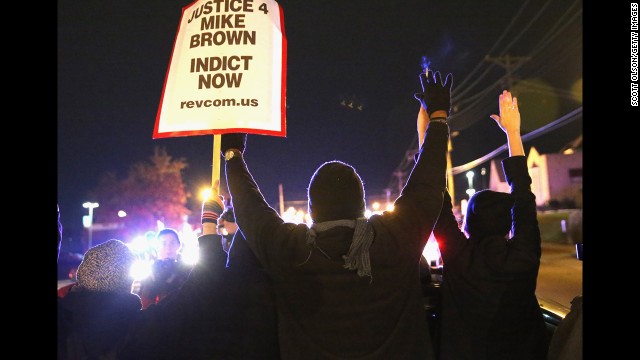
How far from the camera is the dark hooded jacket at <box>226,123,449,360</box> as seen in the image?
2096 mm

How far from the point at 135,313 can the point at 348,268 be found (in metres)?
1.49

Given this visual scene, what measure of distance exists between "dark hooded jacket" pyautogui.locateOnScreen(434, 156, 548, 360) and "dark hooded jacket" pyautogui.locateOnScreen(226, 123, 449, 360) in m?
0.31

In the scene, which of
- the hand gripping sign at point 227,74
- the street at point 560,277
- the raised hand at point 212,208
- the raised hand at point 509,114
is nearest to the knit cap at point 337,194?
the raised hand at point 212,208

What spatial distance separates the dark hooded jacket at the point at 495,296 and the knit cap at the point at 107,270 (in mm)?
1865

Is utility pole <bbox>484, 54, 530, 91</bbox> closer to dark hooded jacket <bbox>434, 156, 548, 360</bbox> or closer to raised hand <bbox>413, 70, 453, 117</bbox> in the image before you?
raised hand <bbox>413, 70, 453, 117</bbox>

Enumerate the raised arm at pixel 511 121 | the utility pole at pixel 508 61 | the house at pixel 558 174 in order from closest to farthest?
the raised arm at pixel 511 121
the utility pole at pixel 508 61
the house at pixel 558 174

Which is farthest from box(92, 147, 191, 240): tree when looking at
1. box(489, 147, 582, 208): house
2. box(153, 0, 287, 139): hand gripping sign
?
box(153, 0, 287, 139): hand gripping sign

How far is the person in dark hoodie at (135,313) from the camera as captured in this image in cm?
226

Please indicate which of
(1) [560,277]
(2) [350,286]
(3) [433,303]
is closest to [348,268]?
(2) [350,286]

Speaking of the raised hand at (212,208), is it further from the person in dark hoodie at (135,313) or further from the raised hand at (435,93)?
the raised hand at (435,93)

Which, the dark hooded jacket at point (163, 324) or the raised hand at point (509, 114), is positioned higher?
the raised hand at point (509, 114)
